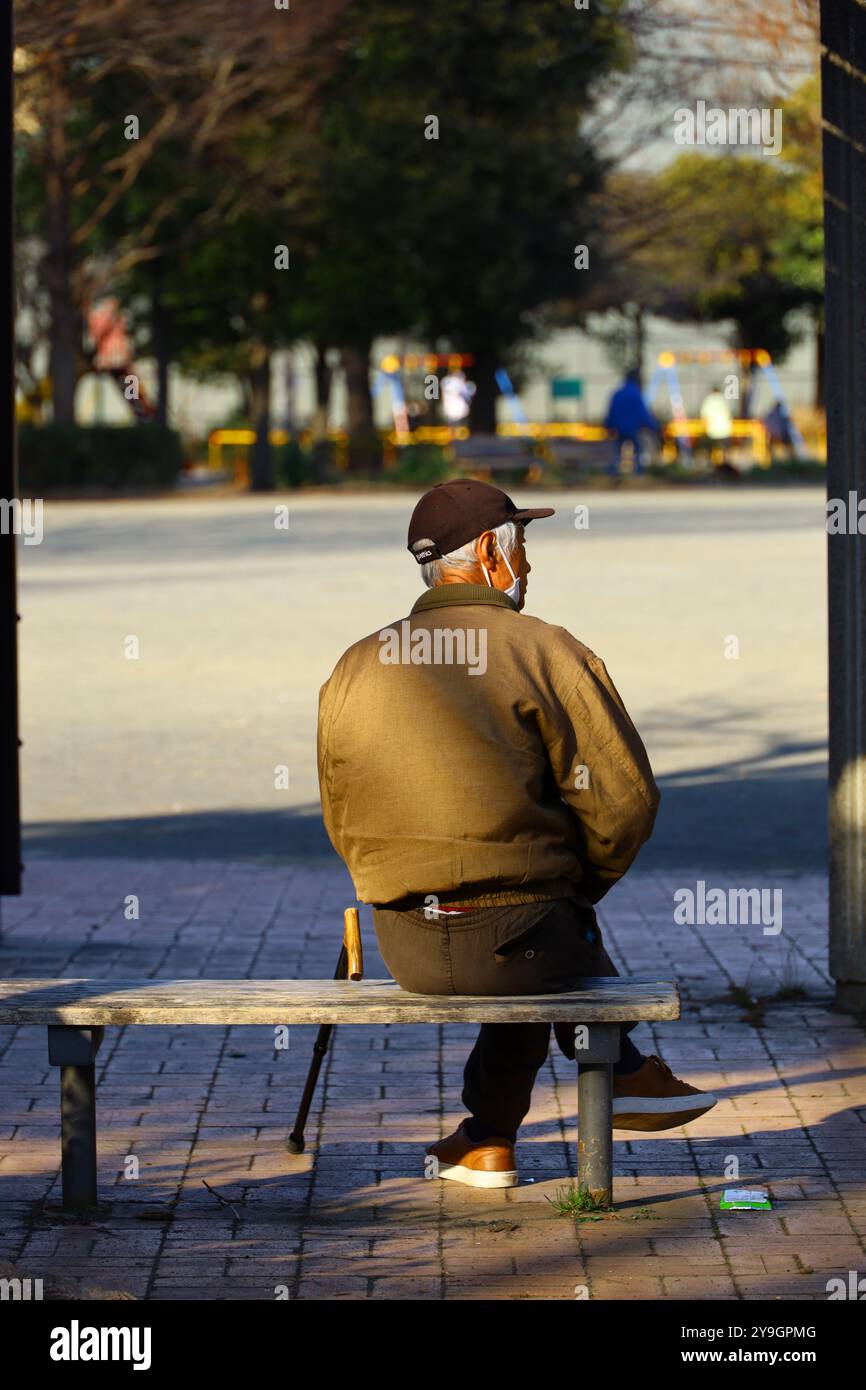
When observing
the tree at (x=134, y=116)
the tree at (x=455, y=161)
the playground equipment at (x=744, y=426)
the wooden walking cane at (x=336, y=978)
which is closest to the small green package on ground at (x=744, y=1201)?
the wooden walking cane at (x=336, y=978)

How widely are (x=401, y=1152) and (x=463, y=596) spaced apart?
1469 mm

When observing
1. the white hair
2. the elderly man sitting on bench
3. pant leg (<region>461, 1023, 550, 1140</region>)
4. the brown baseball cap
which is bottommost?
pant leg (<region>461, 1023, 550, 1140</region>)

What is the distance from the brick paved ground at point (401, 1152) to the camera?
4359mm

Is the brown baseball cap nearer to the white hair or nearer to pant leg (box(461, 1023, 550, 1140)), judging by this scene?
the white hair

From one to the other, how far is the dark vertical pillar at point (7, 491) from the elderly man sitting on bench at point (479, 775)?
8.04 feet

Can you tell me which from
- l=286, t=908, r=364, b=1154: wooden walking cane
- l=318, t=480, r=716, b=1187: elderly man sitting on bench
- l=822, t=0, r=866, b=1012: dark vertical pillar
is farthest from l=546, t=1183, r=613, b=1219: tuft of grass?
l=822, t=0, r=866, b=1012: dark vertical pillar

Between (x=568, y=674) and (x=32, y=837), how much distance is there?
19.1 ft

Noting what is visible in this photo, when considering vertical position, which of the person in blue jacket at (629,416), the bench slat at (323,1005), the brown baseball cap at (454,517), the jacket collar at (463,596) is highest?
the person in blue jacket at (629,416)

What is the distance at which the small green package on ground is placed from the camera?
475 cm

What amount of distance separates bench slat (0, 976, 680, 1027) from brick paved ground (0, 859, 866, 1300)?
458mm

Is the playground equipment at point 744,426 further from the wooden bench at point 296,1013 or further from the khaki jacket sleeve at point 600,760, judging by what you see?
the khaki jacket sleeve at point 600,760
